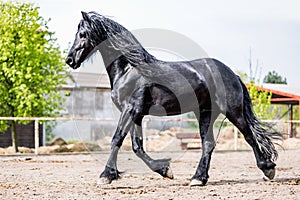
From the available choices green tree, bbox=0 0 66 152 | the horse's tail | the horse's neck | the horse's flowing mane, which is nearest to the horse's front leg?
the horse's neck

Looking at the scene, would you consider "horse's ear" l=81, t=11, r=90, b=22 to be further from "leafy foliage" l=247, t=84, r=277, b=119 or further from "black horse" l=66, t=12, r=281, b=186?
"leafy foliage" l=247, t=84, r=277, b=119

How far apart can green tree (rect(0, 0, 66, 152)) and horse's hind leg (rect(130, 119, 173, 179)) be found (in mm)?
8193

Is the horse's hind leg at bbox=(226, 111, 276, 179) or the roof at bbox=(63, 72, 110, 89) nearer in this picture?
the horse's hind leg at bbox=(226, 111, 276, 179)

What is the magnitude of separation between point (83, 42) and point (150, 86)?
3.34ft

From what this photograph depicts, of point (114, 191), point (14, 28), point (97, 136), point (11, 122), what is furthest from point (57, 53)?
point (114, 191)

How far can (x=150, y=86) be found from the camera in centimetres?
608

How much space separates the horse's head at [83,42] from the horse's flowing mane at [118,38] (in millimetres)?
25

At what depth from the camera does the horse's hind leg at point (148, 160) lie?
616cm

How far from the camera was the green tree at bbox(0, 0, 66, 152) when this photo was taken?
46.0 ft

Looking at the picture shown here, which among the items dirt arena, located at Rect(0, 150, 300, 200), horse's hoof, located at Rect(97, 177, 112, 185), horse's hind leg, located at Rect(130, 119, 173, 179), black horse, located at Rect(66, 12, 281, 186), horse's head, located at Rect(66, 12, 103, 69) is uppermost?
horse's head, located at Rect(66, 12, 103, 69)

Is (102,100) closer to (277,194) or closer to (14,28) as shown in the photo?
(14,28)

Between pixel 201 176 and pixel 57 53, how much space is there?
10032 mm

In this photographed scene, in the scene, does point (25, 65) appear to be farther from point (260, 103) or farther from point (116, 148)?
point (260, 103)

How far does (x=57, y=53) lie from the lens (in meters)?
15.2
